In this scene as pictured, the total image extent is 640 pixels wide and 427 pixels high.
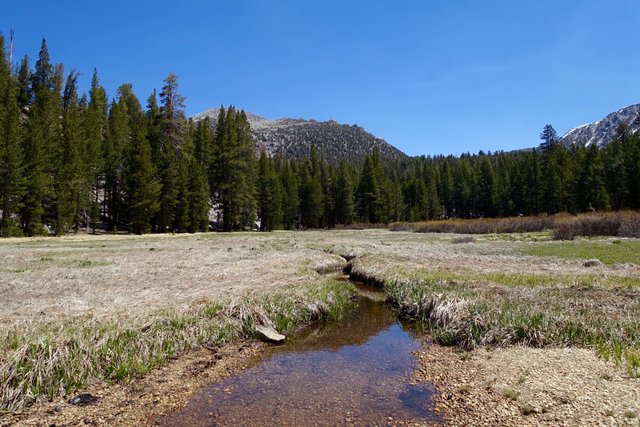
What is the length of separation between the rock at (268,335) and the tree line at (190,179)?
4563 centimetres

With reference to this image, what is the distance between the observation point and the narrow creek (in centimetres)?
752

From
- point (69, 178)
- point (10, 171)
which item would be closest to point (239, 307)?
point (10, 171)

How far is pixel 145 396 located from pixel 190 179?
2450 inches

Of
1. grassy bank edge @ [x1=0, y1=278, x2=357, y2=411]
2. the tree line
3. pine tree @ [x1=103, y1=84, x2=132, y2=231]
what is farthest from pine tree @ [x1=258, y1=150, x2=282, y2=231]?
grassy bank edge @ [x1=0, y1=278, x2=357, y2=411]

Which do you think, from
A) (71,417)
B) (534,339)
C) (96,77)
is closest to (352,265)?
(534,339)

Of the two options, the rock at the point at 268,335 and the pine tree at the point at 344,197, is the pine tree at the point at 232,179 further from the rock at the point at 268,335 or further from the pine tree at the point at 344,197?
the rock at the point at 268,335

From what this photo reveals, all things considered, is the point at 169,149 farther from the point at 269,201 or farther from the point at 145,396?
the point at 145,396

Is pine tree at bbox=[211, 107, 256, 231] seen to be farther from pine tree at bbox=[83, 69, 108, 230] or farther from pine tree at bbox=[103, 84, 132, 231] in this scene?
pine tree at bbox=[83, 69, 108, 230]

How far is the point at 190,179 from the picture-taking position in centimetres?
6675

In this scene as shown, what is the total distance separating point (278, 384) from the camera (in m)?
9.23

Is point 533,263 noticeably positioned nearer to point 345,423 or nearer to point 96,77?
point 345,423

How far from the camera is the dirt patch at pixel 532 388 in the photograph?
6865 mm

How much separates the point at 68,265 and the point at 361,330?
16.9 metres

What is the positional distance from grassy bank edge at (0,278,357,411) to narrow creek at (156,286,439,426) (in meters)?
1.52
